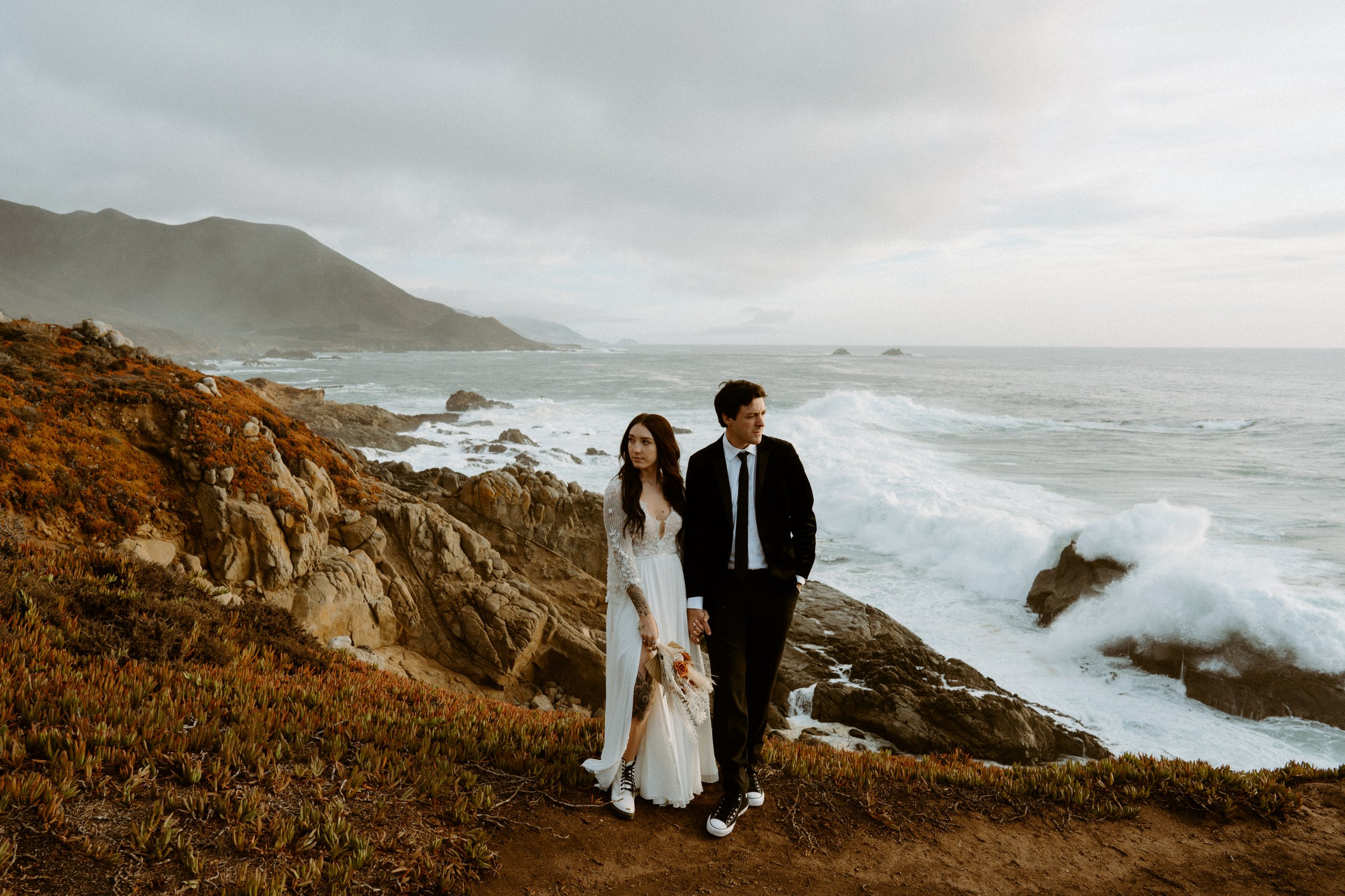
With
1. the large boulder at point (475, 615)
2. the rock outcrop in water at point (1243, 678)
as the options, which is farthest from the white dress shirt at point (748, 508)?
the rock outcrop in water at point (1243, 678)

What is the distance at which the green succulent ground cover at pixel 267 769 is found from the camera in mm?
3434

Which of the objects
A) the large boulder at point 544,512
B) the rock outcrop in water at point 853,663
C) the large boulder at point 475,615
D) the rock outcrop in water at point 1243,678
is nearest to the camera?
the rock outcrop in water at point 853,663

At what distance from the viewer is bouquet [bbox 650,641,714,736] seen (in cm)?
433

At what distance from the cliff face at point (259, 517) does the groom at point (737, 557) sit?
606 cm

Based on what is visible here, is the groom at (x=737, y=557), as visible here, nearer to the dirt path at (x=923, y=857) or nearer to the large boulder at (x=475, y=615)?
the dirt path at (x=923, y=857)

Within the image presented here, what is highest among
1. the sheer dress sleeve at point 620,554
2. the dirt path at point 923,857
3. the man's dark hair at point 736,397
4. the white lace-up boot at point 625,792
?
the man's dark hair at point 736,397

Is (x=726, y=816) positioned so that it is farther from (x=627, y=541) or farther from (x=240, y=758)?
(x=240, y=758)

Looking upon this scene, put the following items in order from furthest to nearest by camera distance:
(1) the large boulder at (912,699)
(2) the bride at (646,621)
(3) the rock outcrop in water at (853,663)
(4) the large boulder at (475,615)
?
1. (4) the large boulder at (475,615)
2. (3) the rock outcrop in water at (853,663)
3. (1) the large boulder at (912,699)
4. (2) the bride at (646,621)

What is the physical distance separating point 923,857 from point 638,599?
8.62 feet

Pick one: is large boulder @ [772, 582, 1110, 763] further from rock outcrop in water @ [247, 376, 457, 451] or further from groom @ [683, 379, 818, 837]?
rock outcrop in water @ [247, 376, 457, 451]

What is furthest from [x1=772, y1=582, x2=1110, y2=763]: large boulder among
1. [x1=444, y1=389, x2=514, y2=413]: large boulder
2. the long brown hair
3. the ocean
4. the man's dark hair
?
[x1=444, y1=389, x2=514, y2=413]: large boulder

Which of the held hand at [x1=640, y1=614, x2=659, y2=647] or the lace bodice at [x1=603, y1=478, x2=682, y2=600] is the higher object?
the lace bodice at [x1=603, y1=478, x2=682, y2=600]

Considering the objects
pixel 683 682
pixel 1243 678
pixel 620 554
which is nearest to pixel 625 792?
pixel 683 682

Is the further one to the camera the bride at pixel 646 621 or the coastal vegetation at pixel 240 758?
the bride at pixel 646 621
